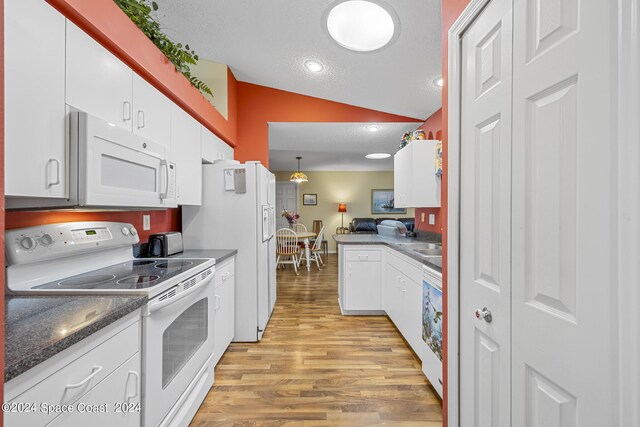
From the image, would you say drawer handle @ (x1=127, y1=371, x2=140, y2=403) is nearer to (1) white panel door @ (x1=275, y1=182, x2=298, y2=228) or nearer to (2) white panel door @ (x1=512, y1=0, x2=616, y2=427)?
(2) white panel door @ (x1=512, y1=0, x2=616, y2=427)

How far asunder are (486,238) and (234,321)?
2275mm

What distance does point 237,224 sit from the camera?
2.65m

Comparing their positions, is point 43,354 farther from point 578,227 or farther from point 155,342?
point 578,227

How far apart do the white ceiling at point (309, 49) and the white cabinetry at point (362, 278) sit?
1.74 meters

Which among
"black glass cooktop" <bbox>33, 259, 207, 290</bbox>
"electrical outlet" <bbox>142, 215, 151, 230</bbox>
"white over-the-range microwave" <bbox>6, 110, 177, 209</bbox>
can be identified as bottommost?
"black glass cooktop" <bbox>33, 259, 207, 290</bbox>

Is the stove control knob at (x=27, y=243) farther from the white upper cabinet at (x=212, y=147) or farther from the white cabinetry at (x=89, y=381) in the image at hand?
the white upper cabinet at (x=212, y=147)

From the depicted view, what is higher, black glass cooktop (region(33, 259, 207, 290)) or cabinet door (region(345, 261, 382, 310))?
black glass cooktop (region(33, 259, 207, 290))

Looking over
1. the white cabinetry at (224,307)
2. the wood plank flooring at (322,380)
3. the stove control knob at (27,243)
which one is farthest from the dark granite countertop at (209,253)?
the stove control knob at (27,243)

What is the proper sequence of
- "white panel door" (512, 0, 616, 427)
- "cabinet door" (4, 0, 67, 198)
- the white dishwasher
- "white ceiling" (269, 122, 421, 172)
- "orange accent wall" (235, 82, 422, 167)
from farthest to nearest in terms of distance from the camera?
1. "white ceiling" (269, 122, 421, 172)
2. "orange accent wall" (235, 82, 422, 167)
3. the white dishwasher
4. "cabinet door" (4, 0, 67, 198)
5. "white panel door" (512, 0, 616, 427)

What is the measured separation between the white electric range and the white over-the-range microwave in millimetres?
230

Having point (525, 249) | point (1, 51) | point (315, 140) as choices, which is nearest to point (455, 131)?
point (525, 249)

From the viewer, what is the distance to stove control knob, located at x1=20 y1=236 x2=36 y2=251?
1.19 metres

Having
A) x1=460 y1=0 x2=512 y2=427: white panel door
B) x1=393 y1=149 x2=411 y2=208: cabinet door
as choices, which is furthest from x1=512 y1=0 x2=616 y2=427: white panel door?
x1=393 y1=149 x2=411 y2=208: cabinet door

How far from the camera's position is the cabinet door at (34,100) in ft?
3.04
